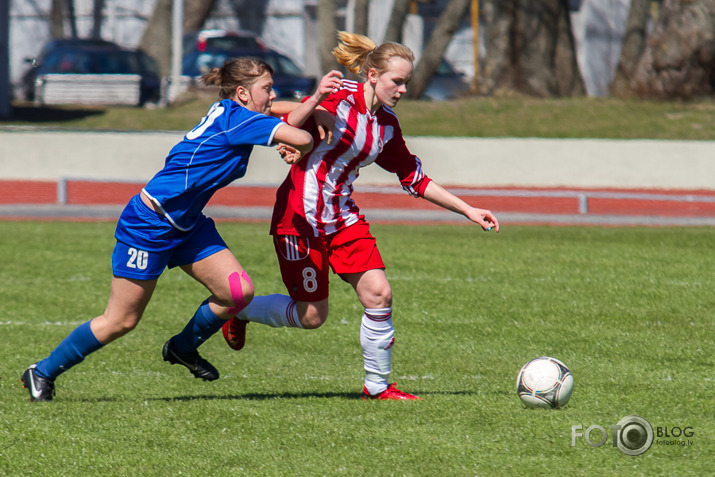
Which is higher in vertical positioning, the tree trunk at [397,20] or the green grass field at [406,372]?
the green grass field at [406,372]

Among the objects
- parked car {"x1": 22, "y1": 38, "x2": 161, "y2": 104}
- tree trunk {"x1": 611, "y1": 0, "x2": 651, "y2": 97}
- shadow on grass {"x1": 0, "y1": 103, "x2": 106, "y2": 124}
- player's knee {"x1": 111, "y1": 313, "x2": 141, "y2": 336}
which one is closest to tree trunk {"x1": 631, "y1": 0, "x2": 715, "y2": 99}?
Answer: tree trunk {"x1": 611, "y1": 0, "x2": 651, "y2": 97}

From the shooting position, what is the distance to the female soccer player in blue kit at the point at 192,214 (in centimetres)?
495

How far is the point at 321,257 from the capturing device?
5586 mm

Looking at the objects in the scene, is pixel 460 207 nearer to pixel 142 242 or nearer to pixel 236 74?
pixel 236 74

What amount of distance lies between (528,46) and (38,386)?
2163cm

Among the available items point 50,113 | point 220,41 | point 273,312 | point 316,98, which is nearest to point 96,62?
point 50,113

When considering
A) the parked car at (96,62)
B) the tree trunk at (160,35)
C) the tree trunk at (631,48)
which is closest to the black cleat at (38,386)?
the tree trunk at (631,48)

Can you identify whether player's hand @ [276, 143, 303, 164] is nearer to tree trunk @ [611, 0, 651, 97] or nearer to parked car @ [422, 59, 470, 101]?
tree trunk @ [611, 0, 651, 97]

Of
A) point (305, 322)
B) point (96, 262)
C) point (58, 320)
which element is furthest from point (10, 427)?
point (96, 262)

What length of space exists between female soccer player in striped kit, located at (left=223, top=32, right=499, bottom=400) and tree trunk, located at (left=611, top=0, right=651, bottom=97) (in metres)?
20.4

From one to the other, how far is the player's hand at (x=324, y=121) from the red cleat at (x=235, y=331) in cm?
147

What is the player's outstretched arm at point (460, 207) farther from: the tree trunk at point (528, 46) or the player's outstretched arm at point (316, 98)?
the tree trunk at point (528, 46)

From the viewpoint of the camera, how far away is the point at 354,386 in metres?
6.06

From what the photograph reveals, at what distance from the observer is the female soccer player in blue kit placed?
4.95 metres
